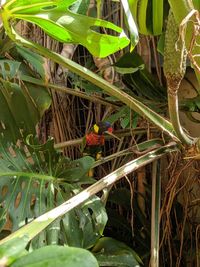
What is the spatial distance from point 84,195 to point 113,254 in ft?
0.87

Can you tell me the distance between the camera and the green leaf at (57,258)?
51 centimetres

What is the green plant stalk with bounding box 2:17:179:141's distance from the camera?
34.3 inches

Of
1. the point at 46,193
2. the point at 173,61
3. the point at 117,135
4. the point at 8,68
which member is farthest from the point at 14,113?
the point at 173,61

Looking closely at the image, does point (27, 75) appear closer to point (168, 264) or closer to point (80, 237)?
point (80, 237)

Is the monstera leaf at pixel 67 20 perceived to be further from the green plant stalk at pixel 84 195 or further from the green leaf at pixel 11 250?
the green leaf at pixel 11 250

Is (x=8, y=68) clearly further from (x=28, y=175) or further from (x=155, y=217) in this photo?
(x=155, y=217)

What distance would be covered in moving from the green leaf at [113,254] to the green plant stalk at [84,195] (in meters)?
0.19

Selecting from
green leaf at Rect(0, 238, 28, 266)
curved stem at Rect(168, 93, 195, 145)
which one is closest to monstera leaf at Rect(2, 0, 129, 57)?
curved stem at Rect(168, 93, 195, 145)

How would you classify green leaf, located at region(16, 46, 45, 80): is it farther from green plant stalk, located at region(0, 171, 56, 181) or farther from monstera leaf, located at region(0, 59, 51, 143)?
green plant stalk, located at region(0, 171, 56, 181)

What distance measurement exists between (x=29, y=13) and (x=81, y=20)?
0.10m

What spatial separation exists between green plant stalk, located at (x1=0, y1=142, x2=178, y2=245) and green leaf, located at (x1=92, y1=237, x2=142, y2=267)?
19cm

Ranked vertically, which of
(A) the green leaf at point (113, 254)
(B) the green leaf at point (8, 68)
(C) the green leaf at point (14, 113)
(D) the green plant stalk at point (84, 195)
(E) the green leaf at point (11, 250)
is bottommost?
(A) the green leaf at point (113, 254)

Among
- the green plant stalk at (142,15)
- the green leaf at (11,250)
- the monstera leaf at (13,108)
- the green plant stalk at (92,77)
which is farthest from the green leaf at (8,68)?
the green leaf at (11,250)

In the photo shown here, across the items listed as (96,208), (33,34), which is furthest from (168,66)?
(33,34)
